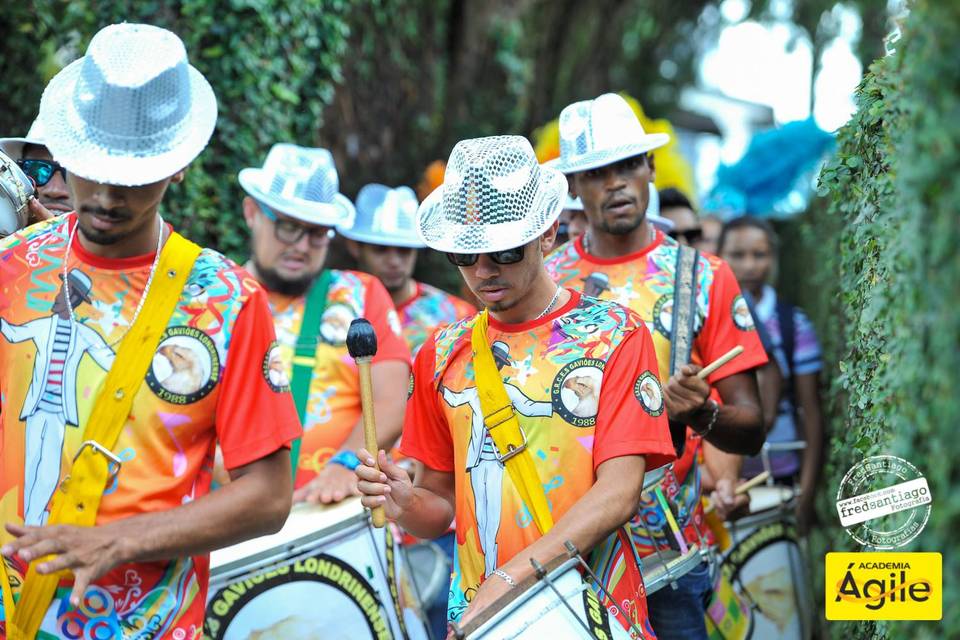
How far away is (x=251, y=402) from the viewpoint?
3299mm

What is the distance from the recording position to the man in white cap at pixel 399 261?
6871 millimetres

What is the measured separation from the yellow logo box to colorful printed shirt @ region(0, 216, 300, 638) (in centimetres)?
147

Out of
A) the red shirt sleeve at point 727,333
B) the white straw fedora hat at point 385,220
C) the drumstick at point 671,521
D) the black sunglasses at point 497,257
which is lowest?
the white straw fedora hat at point 385,220

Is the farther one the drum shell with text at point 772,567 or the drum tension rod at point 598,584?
the drum shell with text at point 772,567

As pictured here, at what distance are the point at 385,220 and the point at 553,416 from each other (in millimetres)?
3814

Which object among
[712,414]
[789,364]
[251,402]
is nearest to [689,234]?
[789,364]

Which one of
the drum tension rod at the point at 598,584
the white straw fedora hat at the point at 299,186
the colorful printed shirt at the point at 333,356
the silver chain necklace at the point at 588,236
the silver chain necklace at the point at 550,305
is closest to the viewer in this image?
the drum tension rod at the point at 598,584

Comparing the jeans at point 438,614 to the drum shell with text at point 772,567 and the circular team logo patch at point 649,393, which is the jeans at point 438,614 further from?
the circular team logo patch at point 649,393

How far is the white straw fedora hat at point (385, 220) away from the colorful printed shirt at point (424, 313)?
292 mm

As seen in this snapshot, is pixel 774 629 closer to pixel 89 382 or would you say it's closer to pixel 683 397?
pixel 683 397

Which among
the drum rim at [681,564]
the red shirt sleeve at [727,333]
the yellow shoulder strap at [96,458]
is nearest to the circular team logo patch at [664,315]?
the red shirt sleeve at [727,333]

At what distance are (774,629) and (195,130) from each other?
3.35 m

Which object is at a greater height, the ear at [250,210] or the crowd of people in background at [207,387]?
the crowd of people in background at [207,387]

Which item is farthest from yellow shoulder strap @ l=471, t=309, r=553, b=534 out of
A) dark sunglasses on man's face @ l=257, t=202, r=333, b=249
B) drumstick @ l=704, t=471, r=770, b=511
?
dark sunglasses on man's face @ l=257, t=202, r=333, b=249
